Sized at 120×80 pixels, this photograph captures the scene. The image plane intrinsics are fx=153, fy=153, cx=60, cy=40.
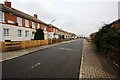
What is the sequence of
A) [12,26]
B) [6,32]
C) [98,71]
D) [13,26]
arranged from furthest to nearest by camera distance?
1. [13,26]
2. [12,26]
3. [6,32]
4. [98,71]

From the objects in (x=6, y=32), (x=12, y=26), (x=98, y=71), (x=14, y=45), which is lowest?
(x=98, y=71)

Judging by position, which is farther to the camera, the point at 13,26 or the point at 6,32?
the point at 13,26

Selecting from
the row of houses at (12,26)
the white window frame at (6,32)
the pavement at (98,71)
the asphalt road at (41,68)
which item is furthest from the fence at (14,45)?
the pavement at (98,71)

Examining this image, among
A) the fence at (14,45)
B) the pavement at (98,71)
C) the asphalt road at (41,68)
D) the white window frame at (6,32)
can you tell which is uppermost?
the white window frame at (6,32)

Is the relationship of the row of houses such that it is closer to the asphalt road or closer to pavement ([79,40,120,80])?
the asphalt road

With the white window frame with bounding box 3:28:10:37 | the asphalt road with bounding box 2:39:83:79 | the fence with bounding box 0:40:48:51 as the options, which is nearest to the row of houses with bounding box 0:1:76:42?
the white window frame with bounding box 3:28:10:37

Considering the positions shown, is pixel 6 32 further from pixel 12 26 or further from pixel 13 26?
pixel 13 26

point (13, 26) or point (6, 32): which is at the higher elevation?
point (13, 26)

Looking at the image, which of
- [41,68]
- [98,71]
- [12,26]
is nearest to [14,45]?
[12,26]

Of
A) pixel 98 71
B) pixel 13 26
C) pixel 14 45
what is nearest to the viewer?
pixel 98 71

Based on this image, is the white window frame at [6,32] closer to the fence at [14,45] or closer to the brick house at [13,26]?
the brick house at [13,26]

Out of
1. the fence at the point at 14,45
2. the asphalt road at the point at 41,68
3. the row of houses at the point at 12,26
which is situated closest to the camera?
the asphalt road at the point at 41,68

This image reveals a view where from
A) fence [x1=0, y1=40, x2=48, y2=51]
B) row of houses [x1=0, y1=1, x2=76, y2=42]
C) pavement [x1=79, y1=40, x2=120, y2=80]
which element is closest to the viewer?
pavement [x1=79, y1=40, x2=120, y2=80]

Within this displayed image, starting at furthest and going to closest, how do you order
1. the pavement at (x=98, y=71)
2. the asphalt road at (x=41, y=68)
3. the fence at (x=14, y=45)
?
the fence at (x=14, y=45) → the asphalt road at (x=41, y=68) → the pavement at (x=98, y=71)
